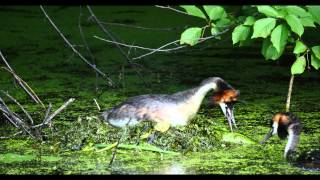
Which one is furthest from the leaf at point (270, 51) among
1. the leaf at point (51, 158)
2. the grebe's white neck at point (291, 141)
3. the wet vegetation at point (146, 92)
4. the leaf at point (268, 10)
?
the leaf at point (51, 158)

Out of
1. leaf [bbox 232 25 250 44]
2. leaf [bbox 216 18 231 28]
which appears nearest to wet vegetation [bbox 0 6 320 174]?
leaf [bbox 216 18 231 28]

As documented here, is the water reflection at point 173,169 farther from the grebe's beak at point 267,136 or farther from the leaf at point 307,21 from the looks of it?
the leaf at point 307,21

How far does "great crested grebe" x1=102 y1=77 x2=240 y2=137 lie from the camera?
595cm

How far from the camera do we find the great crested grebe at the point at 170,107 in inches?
234

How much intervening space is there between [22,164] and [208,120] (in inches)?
66.3

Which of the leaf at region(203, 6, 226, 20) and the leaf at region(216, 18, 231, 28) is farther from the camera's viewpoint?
the leaf at region(216, 18, 231, 28)

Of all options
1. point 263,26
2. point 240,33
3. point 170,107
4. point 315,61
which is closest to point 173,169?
point 170,107

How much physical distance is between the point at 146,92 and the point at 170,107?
→ 5.61 ft

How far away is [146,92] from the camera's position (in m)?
7.66

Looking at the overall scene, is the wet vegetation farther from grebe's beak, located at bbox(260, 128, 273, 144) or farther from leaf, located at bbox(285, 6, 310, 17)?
leaf, located at bbox(285, 6, 310, 17)

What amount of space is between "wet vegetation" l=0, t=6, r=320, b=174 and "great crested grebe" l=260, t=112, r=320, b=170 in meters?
0.08

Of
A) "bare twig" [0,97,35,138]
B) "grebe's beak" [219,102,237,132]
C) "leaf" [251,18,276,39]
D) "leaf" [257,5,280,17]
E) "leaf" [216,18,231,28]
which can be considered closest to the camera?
"leaf" [257,5,280,17]

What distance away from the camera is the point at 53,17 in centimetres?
1238

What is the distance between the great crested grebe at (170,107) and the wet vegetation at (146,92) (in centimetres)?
8
